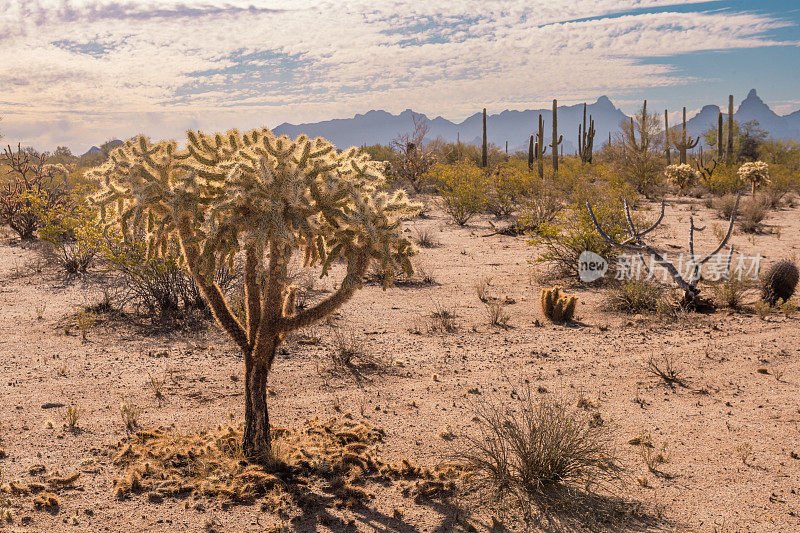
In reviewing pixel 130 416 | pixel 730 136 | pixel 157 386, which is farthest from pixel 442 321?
pixel 730 136

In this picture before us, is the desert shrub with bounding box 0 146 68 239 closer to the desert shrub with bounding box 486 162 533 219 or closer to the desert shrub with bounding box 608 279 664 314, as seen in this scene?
the desert shrub with bounding box 608 279 664 314

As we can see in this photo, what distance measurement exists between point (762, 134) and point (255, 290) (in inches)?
2007

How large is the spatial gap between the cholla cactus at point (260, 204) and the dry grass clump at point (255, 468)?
3.85ft

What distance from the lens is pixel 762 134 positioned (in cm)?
4503

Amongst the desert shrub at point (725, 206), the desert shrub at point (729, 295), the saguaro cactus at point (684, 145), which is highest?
the saguaro cactus at point (684, 145)

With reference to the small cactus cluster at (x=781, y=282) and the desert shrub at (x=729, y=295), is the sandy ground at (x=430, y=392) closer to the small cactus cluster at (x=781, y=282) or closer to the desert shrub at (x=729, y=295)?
the desert shrub at (x=729, y=295)

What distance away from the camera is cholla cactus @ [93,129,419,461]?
3.86m

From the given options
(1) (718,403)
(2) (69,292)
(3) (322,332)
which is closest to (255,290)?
(3) (322,332)

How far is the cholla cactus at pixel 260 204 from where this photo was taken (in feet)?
12.6

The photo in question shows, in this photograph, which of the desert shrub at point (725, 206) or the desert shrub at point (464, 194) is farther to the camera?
the desert shrub at point (725, 206)

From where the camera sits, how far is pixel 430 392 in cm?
636

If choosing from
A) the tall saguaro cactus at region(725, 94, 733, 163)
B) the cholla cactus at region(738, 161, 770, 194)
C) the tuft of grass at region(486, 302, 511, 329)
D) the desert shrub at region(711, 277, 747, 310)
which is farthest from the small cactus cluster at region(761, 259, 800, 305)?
the tall saguaro cactus at region(725, 94, 733, 163)

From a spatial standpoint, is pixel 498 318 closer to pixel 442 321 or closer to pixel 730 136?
pixel 442 321

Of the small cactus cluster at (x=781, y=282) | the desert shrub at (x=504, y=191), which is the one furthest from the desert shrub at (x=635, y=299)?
the desert shrub at (x=504, y=191)
